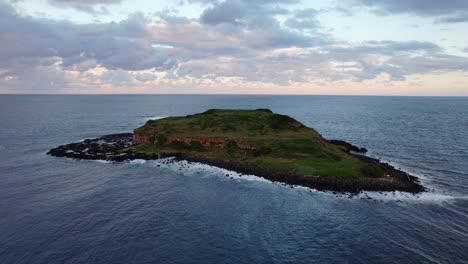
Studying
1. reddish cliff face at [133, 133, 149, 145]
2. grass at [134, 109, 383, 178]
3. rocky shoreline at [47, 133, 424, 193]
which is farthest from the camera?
reddish cliff face at [133, 133, 149, 145]

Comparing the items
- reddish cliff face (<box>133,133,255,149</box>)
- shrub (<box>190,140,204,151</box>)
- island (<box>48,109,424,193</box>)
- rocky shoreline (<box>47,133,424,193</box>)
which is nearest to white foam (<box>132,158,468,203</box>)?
rocky shoreline (<box>47,133,424,193</box>)

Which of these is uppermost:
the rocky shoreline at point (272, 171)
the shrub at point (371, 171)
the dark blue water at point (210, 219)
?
the shrub at point (371, 171)

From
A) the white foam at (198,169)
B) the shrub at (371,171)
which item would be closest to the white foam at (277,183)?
the white foam at (198,169)

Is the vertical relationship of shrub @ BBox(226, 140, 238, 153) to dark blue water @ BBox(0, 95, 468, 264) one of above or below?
above

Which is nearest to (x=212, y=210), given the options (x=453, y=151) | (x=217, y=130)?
(x=217, y=130)

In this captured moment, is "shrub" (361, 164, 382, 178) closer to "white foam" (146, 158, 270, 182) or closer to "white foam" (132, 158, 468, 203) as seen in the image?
"white foam" (132, 158, 468, 203)

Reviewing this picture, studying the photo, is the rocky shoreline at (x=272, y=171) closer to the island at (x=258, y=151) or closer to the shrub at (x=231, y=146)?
the island at (x=258, y=151)

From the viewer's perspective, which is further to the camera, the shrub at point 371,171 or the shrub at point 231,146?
the shrub at point 231,146

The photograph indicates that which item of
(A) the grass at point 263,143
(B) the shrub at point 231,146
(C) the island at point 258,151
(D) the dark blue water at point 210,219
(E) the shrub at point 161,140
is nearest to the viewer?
(D) the dark blue water at point 210,219

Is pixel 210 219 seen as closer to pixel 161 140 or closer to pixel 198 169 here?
pixel 198 169
